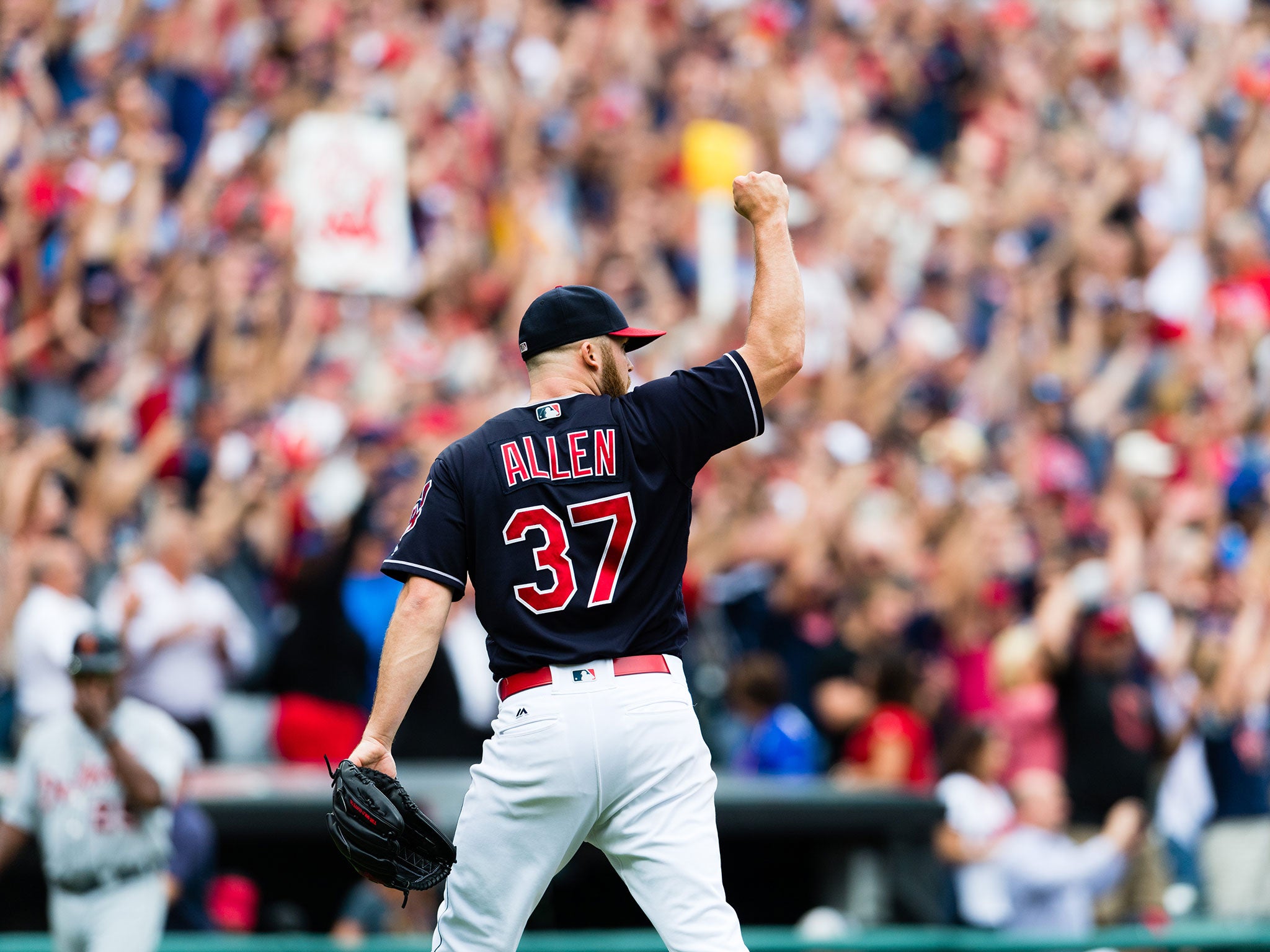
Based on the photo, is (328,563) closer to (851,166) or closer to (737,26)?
(851,166)

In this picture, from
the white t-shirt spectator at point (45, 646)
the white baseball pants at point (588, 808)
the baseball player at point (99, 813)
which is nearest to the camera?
the white baseball pants at point (588, 808)

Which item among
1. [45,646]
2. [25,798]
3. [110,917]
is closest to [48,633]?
[45,646]

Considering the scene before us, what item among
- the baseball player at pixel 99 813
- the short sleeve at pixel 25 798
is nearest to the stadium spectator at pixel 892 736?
the baseball player at pixel 99 813

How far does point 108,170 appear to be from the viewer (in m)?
10.8

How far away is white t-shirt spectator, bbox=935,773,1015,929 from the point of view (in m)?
8.69

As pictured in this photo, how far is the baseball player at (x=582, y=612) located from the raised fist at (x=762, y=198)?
0.05ft

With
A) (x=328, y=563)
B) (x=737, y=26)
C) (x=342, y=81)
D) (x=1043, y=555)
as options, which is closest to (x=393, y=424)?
(x=328, y=563)

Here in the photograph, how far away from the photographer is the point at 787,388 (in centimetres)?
1295

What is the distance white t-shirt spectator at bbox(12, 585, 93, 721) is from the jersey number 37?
13.2ft

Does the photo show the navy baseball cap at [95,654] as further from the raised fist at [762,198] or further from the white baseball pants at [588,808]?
the raised fist at [762,198]

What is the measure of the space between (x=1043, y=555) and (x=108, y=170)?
250 inches

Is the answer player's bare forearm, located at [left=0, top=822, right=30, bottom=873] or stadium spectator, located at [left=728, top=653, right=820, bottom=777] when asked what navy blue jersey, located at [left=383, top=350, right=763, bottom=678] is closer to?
player's bare forearm, located at [left=0, top=822, right=30, bottom=873]

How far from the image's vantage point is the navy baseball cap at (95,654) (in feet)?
21.9

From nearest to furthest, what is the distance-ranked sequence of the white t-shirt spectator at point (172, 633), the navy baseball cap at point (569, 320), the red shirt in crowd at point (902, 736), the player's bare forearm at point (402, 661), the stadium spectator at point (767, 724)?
the player's bare forearm at point (402, 661) < the navy baseball cap at point (569, 320) < the white t-shirt spectator at point (172, 633) < the stadium spectator at point (767, 724) < the red shirt in crowd at point (902, 736)
